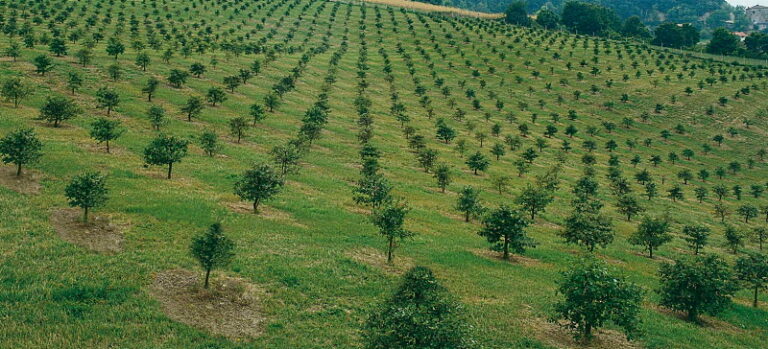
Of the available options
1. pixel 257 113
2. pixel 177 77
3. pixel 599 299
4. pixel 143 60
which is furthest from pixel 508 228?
pixel 143 60

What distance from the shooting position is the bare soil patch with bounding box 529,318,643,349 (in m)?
26.1

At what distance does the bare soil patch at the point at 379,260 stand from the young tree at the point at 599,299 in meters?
11.6

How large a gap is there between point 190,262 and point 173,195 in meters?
14.0

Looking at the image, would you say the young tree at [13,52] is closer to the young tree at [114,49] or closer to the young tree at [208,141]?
the young tree at [114,49]

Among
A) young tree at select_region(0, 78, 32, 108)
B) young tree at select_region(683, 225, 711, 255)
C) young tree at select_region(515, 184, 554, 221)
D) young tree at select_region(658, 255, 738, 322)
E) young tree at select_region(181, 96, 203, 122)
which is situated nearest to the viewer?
young tree at select_region(658, 255, 738, 322)

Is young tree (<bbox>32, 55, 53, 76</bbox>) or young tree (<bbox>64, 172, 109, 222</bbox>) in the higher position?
young tree (<bbox>32, 55, 53, 76</bbox>)

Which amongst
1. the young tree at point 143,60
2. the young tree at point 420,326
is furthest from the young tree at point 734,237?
the young tree at point 143,60

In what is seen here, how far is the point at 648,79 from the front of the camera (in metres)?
155

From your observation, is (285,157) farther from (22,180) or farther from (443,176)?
(22,180)

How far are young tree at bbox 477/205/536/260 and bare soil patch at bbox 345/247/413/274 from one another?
26.2 ft

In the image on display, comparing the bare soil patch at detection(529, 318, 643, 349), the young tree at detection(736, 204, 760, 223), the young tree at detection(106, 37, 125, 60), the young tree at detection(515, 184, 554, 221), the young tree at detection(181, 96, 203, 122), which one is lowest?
the young tree at detection(736, 204, 760, 223)

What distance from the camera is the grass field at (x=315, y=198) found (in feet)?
82.6

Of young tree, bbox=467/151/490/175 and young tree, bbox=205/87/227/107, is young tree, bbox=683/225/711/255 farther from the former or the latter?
young tree, bbox=205/87/227/107

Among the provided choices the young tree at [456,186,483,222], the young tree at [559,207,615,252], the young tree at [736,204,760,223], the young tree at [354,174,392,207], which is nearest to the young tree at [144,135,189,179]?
the young tree at [354,174,392,207]
